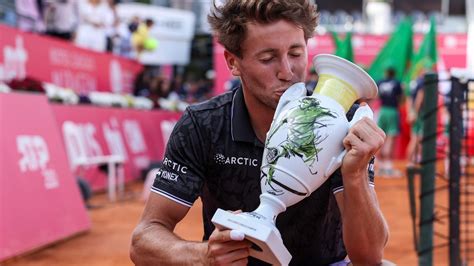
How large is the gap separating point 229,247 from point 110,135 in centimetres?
936

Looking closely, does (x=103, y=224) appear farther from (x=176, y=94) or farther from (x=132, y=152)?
(x=176, y=94)

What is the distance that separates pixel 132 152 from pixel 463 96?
8082 mm

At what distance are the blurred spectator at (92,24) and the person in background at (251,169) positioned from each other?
1180 centimetres

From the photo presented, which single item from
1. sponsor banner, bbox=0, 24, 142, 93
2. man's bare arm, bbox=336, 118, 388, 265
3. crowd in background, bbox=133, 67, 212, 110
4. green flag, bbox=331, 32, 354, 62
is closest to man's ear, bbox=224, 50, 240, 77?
man's bare arm, bbox=336, 118, 388, 265

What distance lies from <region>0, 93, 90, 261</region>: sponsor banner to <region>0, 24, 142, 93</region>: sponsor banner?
2513 mm

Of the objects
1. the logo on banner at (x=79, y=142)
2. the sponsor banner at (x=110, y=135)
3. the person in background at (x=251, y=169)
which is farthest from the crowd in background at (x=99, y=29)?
the person in background at (x=251, y=169)

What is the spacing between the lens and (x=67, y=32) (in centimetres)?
1368

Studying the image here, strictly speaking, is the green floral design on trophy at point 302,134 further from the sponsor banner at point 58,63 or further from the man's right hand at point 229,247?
the sponsor banner at point 58,63

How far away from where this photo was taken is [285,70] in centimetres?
223

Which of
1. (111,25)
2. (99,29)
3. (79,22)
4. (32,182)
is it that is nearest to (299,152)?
(32,182)

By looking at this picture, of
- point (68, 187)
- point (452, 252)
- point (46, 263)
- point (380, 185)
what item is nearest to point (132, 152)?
point (380, 185)

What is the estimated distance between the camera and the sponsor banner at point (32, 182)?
5.84 meters

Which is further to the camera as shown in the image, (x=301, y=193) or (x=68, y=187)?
(x=68, y=187)

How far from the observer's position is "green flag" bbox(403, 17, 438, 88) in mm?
16016
